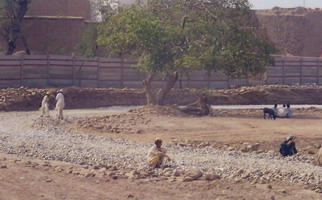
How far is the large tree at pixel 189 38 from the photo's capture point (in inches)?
1168

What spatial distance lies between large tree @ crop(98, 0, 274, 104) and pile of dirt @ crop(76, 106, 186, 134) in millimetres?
1716

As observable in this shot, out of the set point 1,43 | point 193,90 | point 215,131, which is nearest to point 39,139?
point 215,131

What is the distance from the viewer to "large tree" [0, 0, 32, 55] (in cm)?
4381

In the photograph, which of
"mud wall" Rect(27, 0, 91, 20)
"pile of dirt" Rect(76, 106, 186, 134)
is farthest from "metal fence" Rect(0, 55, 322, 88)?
"mud wall" Rect(27, 0, 91, 20)

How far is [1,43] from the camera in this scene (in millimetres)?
46750

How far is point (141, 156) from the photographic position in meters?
20.6

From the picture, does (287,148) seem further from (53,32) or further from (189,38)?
(53,32)

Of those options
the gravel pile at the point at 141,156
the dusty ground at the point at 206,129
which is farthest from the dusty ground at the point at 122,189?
the dusty ground at the point at 206,129

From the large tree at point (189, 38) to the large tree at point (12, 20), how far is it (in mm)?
13466

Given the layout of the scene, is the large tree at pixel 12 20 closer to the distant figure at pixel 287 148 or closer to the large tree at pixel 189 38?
the large tree at pixel 189 38

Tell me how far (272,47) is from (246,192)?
16.3 m

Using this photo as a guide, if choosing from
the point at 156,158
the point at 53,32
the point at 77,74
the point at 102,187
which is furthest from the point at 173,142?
the point at 53,32

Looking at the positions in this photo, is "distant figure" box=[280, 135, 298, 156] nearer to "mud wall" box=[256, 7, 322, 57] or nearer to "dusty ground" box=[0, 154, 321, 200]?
"dusty ground" box=[0, 154, 321, 200]

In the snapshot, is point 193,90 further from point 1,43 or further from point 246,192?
point 246,192
